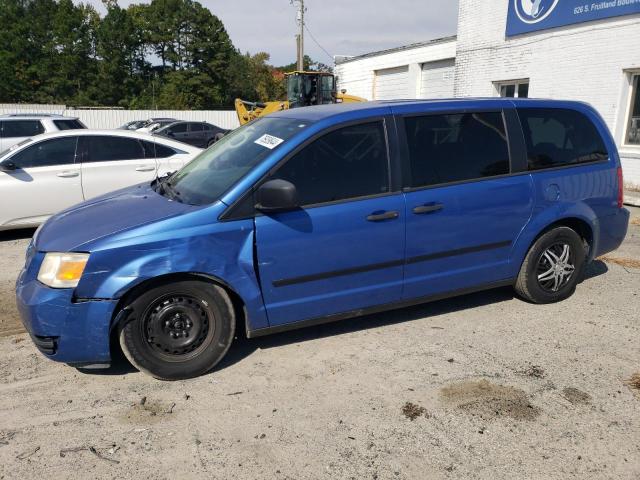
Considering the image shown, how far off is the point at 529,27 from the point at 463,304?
11457 mm

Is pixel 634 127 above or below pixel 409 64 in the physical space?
below

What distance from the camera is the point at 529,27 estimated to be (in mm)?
13578

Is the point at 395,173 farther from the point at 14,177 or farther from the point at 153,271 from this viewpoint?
the point at 14,177

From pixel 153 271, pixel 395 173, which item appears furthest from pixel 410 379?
pixel 153 271

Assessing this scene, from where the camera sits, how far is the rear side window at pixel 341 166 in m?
3.59

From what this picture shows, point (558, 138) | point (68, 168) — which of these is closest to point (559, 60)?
point (558, 138)

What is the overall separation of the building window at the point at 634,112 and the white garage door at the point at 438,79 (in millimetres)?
6568

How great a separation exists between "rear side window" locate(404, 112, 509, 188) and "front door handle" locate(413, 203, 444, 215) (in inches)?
6.4

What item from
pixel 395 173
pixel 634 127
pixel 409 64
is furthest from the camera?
pixel 409 64

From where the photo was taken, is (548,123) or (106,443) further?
(548,123)

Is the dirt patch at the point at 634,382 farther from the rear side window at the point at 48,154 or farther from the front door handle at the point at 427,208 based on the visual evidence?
the rear side window at the point at 48,154

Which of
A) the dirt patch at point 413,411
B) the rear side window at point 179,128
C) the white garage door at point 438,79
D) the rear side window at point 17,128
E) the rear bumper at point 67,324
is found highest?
the white garage door at point 438,79

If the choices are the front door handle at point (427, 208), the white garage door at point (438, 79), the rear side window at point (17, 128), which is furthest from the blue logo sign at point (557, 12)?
the rear side window at point (17, 128)

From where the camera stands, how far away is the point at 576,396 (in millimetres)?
3283
